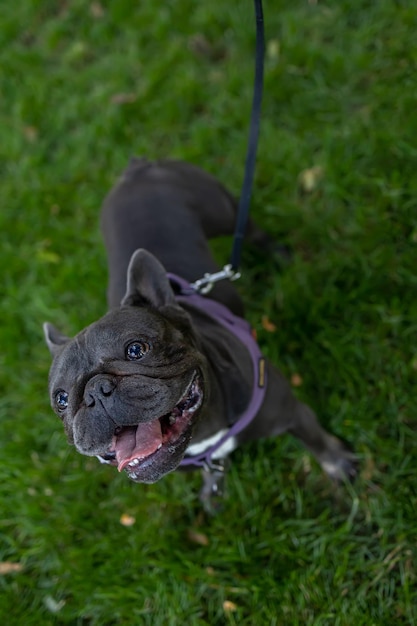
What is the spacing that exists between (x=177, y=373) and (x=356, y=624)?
181cm

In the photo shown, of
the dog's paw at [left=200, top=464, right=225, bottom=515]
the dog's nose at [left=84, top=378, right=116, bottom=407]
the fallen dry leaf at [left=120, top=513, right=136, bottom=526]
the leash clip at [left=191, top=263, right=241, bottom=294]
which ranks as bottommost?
the fallen dry leaf at [left=120, top=513, right=136, bottom=526]

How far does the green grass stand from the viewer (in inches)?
151

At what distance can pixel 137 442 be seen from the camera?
2.71m

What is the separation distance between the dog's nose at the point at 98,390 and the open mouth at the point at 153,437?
0.65 ft

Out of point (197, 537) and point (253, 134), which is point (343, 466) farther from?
point (253, 134)

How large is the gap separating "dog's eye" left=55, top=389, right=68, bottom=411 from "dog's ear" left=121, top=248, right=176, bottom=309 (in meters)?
0.51

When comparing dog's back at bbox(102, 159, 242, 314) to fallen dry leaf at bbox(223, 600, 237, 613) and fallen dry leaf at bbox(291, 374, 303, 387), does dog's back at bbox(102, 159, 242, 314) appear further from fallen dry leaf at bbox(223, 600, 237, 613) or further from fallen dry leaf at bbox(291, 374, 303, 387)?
fallen dry leaf at bbox(223, 600, 237, 613)

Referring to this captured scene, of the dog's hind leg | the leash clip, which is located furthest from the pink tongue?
the leash clip

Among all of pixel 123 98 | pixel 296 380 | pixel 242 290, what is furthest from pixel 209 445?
pixel 123 98

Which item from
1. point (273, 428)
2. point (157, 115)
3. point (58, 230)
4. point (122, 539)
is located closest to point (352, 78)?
point (157, 115)

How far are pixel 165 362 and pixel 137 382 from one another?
0.21 meters

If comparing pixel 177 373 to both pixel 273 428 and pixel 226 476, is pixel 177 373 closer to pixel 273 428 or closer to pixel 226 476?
pixel 273 428

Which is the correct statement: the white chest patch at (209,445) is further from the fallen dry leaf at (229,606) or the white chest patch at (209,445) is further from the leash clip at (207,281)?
the fallen dry leaf at (229,606)

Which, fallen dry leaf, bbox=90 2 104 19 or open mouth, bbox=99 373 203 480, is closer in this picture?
open mouth, bbox=99 373 203 480
